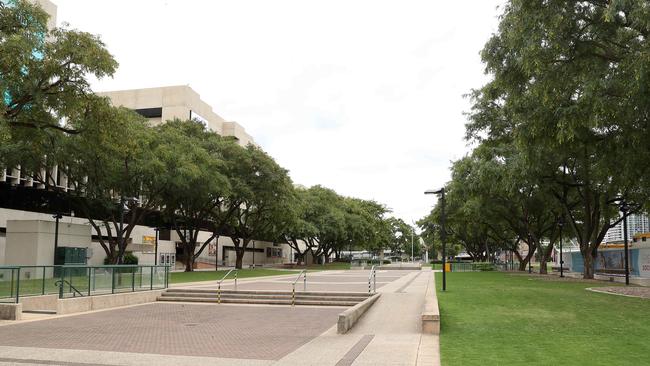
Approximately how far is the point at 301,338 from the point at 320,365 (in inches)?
137

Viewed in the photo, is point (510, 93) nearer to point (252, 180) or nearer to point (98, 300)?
point (98, 300)

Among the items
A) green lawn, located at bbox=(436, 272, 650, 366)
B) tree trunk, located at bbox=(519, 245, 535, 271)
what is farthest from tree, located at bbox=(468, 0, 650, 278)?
tree trunk, located at bbox=(519, 245, 535, 271)

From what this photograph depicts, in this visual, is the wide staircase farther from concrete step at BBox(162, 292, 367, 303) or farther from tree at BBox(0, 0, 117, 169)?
tree at BBox(0, 0, 117, 169)

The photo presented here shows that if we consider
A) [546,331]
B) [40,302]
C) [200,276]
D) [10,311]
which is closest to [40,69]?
[10,311]

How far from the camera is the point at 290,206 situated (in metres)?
48.9

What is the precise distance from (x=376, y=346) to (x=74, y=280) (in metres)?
12.4

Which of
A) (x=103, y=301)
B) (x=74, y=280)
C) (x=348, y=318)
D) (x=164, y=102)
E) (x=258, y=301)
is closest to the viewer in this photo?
(x=348, y=318)

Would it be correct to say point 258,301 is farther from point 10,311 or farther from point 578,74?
point 578,74

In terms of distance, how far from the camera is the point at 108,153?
77.2 feet

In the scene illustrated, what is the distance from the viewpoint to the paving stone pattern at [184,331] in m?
11.0

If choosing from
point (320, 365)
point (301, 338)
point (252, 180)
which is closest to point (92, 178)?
point (252, 180)

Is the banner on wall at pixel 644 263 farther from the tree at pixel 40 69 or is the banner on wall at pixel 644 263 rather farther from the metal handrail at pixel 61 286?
the tree at pixel 40 69

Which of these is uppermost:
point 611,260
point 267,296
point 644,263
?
point 644,263

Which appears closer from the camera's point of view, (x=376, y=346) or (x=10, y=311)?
(x=376, y=346)
